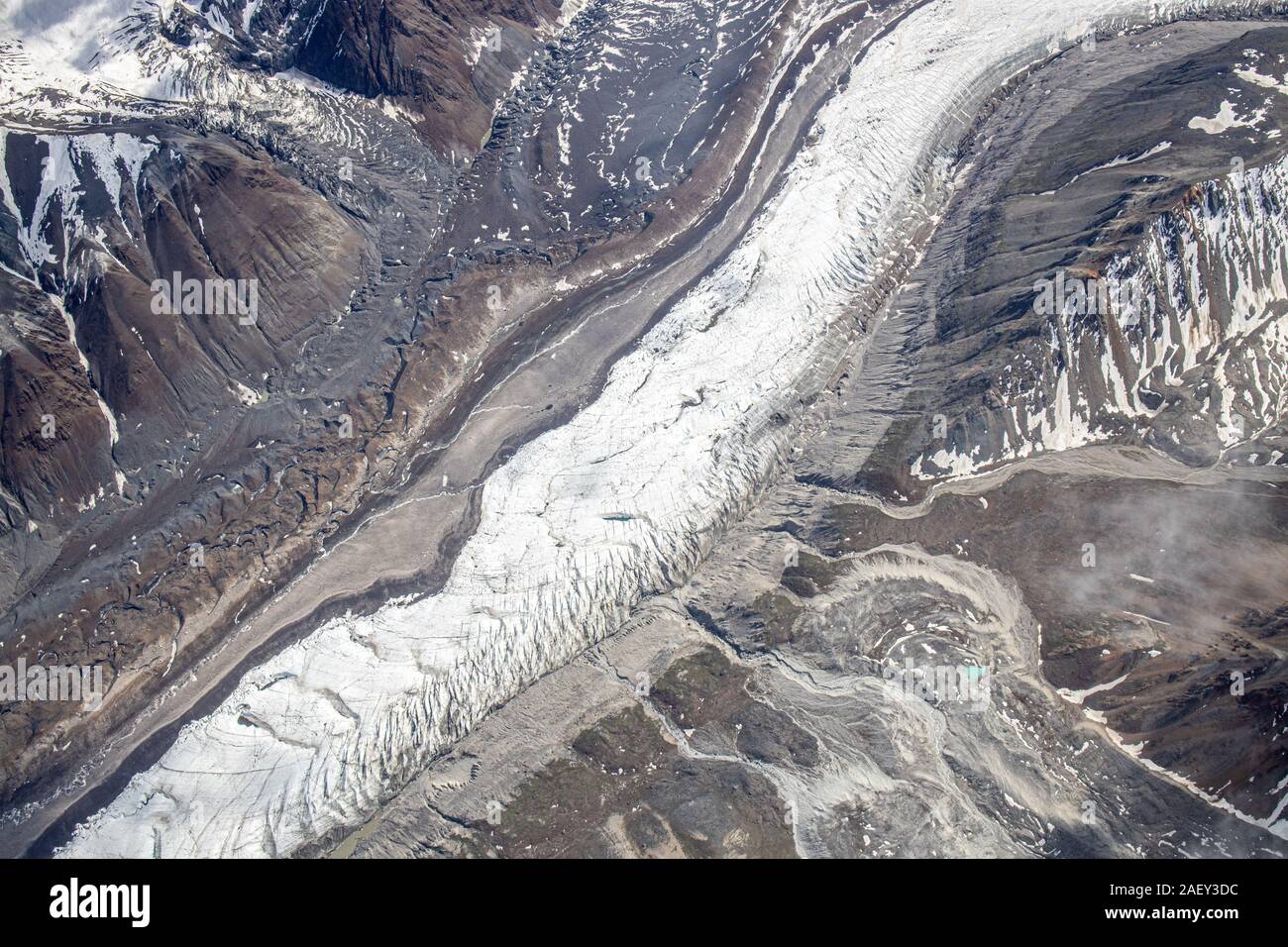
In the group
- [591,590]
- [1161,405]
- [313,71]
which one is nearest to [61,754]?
[591,590]

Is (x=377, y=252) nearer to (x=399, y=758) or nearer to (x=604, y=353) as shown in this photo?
(x=604, y=353)

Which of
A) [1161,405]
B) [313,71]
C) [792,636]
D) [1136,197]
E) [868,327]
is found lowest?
[792,636]

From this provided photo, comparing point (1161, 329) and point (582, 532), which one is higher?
point (1161, 329)

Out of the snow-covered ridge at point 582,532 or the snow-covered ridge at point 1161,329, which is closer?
→ the snow-covered ridge at point 582,532

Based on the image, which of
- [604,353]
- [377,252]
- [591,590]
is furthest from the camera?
[377,252]

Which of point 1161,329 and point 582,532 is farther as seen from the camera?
point 582,532
